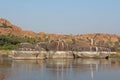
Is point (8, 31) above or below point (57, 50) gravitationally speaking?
above

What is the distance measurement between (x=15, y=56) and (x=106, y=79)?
30.2 m

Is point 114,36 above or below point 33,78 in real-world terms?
above

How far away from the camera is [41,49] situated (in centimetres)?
5775

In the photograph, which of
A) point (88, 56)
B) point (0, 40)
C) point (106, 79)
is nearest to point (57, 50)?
point (88, 56)

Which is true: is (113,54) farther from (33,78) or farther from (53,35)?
(53,35)

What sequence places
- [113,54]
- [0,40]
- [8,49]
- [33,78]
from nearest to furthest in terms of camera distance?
[33,78]
[113,54]
[8,49]
[0,40]

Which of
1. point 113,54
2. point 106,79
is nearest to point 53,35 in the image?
point 113,54

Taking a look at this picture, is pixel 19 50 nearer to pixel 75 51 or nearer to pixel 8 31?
pixel 75 51

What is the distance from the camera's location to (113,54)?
67750 mm

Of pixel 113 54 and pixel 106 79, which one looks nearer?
pixel 106 79

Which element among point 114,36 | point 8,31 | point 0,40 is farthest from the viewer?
point 114,36

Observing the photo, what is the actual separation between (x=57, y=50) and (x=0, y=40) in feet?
77.1

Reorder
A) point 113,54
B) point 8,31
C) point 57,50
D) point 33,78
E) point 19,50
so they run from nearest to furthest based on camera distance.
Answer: point 33,78, point 19,50, point 57,50, point 113,54, point 8,31

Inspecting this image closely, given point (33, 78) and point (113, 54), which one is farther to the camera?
point (113, 54)
